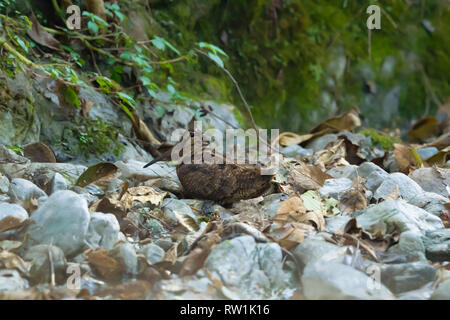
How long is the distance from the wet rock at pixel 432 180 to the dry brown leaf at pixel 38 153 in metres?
2.01

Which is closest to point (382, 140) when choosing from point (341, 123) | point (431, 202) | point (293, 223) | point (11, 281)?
point (341, 123)

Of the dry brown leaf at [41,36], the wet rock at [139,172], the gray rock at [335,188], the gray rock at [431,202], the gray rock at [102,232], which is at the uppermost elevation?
the dry brown leaf at [41,36]

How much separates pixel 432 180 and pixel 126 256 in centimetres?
187

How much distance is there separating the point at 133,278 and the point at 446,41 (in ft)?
18.9

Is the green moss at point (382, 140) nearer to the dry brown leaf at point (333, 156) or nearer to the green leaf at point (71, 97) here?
the dry brown leaf at point (333, 156)

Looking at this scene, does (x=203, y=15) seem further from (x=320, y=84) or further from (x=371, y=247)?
(x=371, y=247)

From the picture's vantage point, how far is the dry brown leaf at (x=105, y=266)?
1.56 meters

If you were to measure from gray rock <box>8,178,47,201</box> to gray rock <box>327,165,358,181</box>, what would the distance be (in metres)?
1.61

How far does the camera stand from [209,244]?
1.68m

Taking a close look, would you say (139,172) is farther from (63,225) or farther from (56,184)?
(63,225)

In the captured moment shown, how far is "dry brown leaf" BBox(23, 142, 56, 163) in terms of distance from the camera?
2645mm

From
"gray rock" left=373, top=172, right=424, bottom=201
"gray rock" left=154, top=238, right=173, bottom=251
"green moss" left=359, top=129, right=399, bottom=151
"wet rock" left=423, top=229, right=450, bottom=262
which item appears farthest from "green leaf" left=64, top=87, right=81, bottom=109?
"green moss" left=359, top=129, right=399, bottom=151

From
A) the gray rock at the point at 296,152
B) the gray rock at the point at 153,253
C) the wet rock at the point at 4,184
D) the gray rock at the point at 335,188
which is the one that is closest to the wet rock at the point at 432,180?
the gray rock at the point at 335,188
